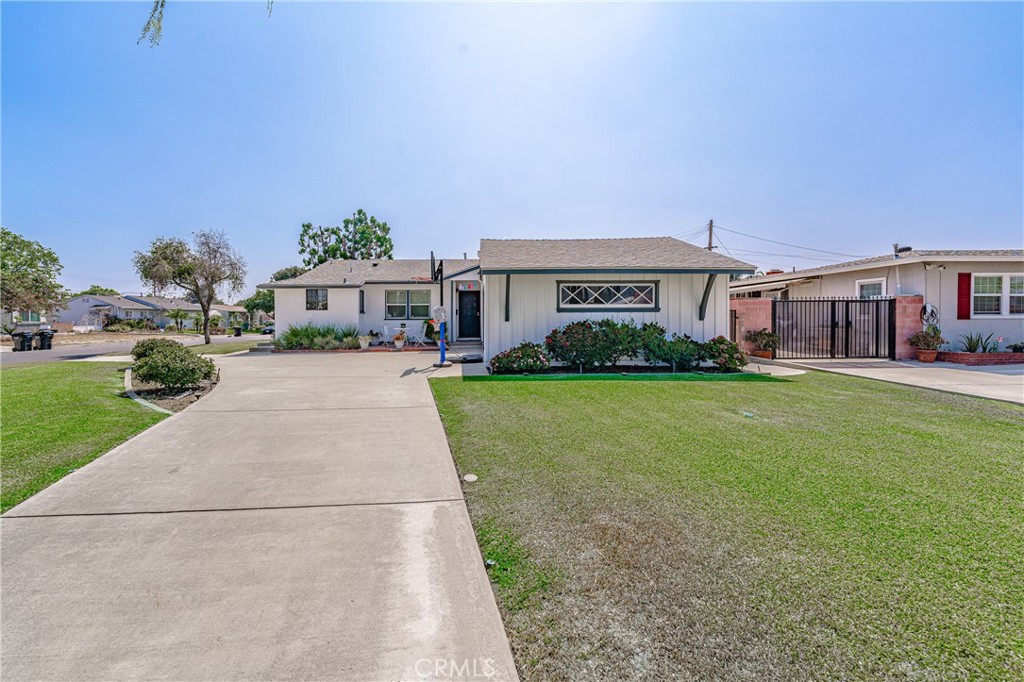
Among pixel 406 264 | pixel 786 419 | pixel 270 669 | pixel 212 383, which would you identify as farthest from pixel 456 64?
pixel 406 264

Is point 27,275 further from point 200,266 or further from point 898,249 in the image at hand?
point 898,249

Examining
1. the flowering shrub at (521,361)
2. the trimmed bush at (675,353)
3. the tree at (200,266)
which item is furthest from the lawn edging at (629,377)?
the tree at (200,266)

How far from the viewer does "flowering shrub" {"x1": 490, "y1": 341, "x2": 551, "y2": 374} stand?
1036 centimetres

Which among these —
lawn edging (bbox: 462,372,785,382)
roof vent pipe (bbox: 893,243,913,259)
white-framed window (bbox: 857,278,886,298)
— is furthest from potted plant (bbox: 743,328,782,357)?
roof vent pipe (bbox: 893,243,913,259)

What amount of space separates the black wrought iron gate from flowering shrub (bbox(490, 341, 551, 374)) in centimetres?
787

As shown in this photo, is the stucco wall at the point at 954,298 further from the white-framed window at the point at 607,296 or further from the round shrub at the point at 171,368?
the round shrub at the point at 171,368

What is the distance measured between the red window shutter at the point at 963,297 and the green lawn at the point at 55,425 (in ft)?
63.8

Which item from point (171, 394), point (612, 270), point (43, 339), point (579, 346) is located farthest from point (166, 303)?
point (612, 270)

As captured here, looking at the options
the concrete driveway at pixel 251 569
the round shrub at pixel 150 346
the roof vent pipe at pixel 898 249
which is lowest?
the concrete driveway at pixel 251 569

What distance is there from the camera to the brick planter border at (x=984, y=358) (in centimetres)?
1220

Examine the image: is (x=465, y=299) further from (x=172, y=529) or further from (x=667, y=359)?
(x=172, y=529)

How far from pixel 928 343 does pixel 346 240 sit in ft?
128

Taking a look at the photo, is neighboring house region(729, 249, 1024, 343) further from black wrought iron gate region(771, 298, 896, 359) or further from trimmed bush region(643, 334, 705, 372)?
trimmed bush region(643, 334, 705, 372)

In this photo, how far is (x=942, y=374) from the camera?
10172mm
